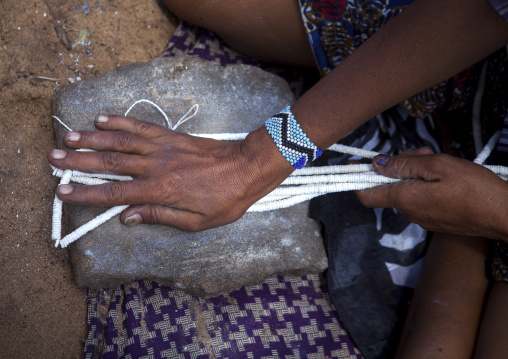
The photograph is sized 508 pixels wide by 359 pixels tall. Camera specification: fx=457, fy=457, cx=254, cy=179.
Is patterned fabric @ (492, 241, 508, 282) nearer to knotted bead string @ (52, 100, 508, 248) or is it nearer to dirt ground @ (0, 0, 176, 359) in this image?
knotted bead string @ (52, 100, 508, 248)

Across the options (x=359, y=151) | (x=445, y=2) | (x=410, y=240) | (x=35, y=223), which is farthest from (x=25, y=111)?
(x=410, y=240)

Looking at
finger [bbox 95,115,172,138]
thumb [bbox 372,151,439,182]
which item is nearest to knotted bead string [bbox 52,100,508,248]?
thumb [bbox 372,151,439,182]

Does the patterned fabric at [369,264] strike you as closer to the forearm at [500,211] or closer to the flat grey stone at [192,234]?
the flat grey stone at [192,234]

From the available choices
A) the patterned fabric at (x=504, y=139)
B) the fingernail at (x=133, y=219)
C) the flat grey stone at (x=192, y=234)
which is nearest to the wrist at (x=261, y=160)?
the flat grey stone at (x=192, y=234)

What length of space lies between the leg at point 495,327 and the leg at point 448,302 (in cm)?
5

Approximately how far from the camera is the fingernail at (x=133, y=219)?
124 cm

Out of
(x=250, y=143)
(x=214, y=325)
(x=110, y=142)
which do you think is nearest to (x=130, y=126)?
(x=110, y=142)

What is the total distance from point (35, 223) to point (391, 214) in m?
1.19

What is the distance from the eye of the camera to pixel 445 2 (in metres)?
1.04

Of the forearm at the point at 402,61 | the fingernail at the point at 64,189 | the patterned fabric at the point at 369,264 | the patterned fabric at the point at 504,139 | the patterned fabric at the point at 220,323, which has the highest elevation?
the forearm at the point at 402,61

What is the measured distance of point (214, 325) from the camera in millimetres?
1449

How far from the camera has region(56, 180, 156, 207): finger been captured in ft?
3.87

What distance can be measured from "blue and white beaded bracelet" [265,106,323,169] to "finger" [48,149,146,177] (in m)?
0.37

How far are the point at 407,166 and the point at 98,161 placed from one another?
85 cm
